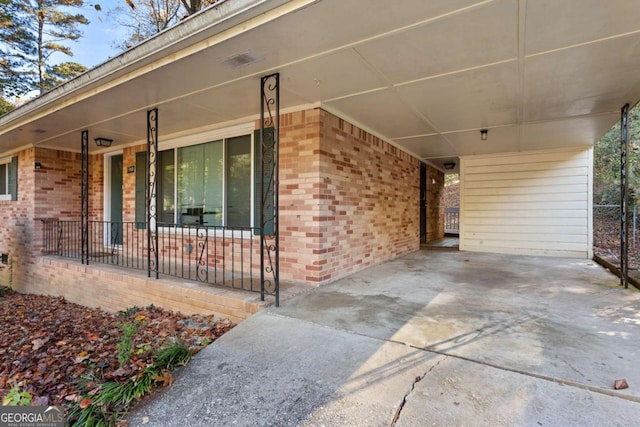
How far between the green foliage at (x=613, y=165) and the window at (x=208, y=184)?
1098 centimetres

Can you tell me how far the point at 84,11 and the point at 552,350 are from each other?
15.7 meters

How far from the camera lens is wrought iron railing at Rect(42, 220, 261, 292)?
426 centimetres

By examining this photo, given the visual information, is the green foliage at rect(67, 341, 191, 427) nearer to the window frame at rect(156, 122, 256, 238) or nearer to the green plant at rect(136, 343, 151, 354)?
the green plant at rect(136, 343, 151, 354)

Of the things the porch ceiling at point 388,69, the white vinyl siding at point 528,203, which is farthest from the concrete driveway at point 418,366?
the white vinyl siding at point 528,203

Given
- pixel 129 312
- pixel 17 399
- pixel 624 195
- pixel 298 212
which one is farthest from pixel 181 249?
pixel 624 195

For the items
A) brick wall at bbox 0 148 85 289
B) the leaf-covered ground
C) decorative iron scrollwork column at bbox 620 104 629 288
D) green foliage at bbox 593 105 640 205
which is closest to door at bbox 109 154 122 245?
brick wall at bbox 0 148 85 289

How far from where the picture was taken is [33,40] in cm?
1171

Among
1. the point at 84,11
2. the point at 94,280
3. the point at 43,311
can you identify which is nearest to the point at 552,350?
the point at 94,280

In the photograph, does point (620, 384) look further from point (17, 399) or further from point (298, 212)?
point (17, 399)

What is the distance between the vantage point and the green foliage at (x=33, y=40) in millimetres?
10797

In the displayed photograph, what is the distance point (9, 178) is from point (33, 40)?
8.13m

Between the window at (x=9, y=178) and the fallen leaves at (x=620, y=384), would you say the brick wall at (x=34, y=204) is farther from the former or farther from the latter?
the fallen leaves at (x=620, y=384)

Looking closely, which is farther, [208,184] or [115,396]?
[208,184]

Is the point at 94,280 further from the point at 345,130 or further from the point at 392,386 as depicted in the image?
the point at 392,386
